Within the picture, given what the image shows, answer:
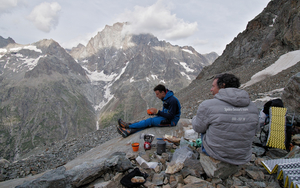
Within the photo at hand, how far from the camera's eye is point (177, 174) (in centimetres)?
410

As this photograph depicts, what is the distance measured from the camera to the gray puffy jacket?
3385 mm

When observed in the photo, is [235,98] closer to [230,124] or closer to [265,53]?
[230,124]

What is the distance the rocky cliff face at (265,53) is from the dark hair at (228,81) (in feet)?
42.6

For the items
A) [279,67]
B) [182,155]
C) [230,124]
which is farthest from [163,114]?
[279,67]

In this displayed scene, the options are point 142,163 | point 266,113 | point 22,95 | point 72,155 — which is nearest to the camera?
point 142,163

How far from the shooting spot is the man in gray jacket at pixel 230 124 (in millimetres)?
3387

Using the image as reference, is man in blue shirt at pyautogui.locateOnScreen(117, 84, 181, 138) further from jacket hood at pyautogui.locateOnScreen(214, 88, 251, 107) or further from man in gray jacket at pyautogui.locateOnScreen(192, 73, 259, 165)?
jacket hood at pyautogui.locateOnScreen(214, 88, 251, 107)

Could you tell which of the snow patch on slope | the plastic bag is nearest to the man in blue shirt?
the plastic bag

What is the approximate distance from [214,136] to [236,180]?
122cm

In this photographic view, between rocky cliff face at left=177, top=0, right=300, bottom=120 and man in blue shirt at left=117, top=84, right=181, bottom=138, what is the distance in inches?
359

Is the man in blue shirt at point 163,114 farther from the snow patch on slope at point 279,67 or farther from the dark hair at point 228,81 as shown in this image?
the snow patch on slope at point 279,67

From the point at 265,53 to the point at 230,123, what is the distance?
1516 inches

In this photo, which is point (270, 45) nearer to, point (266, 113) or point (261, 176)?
point (266, 113)

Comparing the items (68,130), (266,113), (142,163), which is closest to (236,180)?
(142,163)
